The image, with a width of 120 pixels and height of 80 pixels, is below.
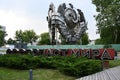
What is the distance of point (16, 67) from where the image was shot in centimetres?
2022

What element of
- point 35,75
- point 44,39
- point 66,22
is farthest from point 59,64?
point 44,39

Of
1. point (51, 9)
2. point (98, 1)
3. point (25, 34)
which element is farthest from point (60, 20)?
point (25, 34)

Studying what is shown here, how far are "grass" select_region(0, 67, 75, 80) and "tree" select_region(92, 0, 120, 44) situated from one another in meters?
52.1

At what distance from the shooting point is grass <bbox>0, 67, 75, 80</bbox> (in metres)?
17.6

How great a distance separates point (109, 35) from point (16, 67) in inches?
2325

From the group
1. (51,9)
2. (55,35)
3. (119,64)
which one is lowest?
(119,64)

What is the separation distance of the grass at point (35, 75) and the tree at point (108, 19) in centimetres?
5213

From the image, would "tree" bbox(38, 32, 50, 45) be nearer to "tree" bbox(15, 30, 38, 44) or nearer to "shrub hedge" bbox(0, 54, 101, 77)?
"tree" bbox(15, 30, 38, 44)

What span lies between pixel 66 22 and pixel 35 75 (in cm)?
4764

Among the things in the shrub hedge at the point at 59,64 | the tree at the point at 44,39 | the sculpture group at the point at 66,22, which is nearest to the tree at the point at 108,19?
the sculpture group at the point at 66,22

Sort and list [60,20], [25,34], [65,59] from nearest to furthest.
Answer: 1. [65,59]
2. [60,20]
3. [25,34]

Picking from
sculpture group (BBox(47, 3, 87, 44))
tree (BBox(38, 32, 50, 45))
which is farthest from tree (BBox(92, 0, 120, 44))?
tree (BBox(38, 32, 50, 45))

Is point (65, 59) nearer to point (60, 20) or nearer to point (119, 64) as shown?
point (119, 64)

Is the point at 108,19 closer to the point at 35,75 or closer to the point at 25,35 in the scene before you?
the point at 35,75
